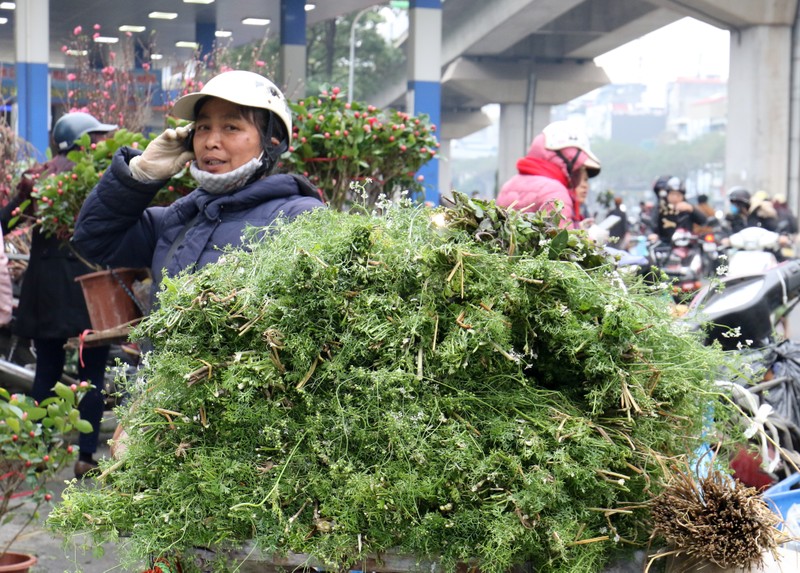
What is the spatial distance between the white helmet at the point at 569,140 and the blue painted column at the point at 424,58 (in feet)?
46.1

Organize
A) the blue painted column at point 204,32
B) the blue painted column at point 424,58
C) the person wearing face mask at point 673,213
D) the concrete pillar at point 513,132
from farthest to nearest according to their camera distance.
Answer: the concrete pillar at point 513,132
the blue painted column at point 204,32
the blue painted column at point 424,58
the person wearing face mask at point 673,213

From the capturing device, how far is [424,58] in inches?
787

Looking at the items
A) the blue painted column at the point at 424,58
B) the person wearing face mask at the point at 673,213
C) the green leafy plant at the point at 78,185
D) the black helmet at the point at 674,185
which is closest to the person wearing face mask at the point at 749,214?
the person wearing face mask at the point at 673,213

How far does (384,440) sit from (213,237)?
4.83 feet

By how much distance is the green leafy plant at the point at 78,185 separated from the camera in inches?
207

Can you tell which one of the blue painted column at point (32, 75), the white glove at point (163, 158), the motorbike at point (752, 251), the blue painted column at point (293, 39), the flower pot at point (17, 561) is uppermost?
the blue painted column at point (293, 39)

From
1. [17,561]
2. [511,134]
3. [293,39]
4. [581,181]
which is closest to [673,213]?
[293,39]

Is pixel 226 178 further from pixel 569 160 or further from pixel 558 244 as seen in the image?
pixel 569 160

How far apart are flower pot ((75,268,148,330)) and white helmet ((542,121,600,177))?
2.11m

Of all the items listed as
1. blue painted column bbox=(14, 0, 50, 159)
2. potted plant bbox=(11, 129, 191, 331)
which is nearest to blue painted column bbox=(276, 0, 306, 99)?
blue painted column bbox=(14, 0, 50, 159)

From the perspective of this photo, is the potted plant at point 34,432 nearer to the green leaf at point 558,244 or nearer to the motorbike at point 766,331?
the green leaf at point 558,244

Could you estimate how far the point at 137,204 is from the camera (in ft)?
12.0

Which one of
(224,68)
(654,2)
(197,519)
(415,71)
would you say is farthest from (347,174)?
(654,2)

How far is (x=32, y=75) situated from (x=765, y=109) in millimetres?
18956
